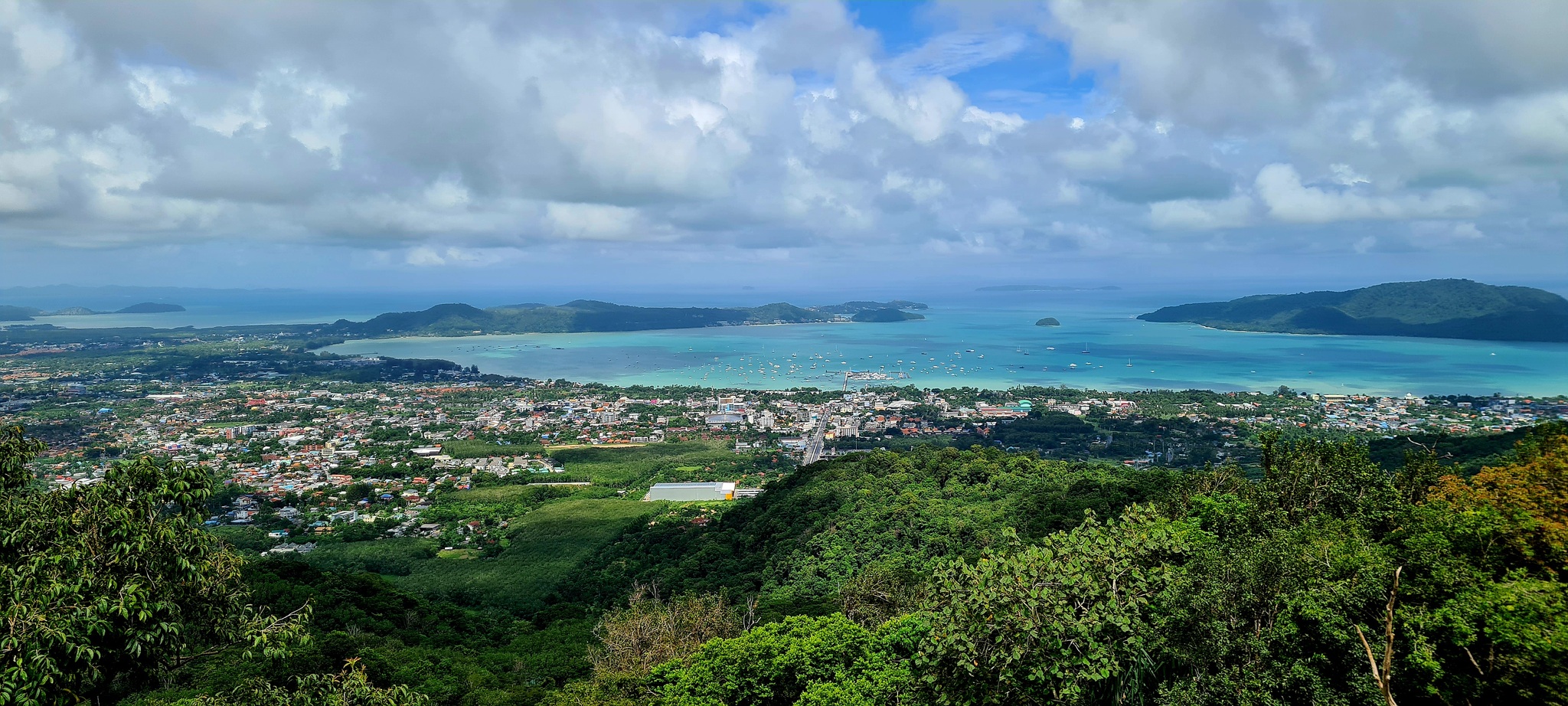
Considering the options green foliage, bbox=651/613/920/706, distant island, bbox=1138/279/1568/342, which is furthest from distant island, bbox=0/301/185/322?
distant island, bbox=1138/279/1568/342

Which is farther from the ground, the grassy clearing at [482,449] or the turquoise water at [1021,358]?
the turquoise water at [1021,358]

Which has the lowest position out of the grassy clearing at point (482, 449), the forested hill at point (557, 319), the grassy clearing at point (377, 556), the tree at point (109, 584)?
the grassy clearing at point (377, 556)

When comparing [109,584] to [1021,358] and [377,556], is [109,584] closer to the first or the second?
[377,556]

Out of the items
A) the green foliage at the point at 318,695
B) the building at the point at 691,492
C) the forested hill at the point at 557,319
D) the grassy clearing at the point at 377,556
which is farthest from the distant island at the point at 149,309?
the green foliage at the point at 318,695

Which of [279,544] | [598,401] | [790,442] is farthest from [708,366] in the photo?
[279,544]

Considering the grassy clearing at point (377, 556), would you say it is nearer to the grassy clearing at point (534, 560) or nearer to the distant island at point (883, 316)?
the grassy clearing at point (534, 560)

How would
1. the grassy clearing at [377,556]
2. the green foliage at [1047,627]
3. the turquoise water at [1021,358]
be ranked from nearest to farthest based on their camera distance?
the green foliage at [1047,627] < the grassy clearing at [377,556] < the turquoise water at [1021,358]

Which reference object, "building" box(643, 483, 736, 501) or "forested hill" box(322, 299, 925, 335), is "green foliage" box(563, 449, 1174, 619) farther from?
"forested hill" box(322, 299, 925, 335)
